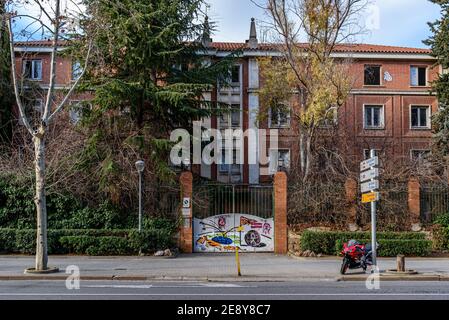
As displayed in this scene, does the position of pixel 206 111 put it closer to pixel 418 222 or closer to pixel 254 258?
pixel 254 258

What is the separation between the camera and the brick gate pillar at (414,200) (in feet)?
79.3

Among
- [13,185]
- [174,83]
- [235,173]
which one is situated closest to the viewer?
[13,185]

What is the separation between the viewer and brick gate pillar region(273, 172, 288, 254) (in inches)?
911

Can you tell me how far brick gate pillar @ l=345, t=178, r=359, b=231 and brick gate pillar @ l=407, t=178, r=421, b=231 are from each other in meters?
2.49

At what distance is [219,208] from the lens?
929 inches

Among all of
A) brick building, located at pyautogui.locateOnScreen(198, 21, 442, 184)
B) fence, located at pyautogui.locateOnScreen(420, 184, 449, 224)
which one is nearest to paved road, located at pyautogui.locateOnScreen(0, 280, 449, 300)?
fence, located at pyautogui.locateOnScreen(420, 184, 449, 224)

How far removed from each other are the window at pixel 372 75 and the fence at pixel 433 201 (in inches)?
688

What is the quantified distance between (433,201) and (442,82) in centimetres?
1122

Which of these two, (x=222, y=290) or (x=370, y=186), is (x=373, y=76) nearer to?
(x=370, y=186)

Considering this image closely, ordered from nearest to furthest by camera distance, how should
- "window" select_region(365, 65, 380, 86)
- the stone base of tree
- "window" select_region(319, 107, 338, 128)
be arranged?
the stone base of tree < "window" select_region(319, 107, 338, 128) < "window" select_region(365, 65, 380, 86)

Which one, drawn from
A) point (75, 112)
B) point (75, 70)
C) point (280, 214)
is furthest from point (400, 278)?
point (75, 112)

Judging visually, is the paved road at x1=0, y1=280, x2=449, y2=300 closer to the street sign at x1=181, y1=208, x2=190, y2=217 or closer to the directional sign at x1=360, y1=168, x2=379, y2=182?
the directional sign at x1=360, y1=168, x2=379, y2=182

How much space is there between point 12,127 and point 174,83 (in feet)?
40.5
